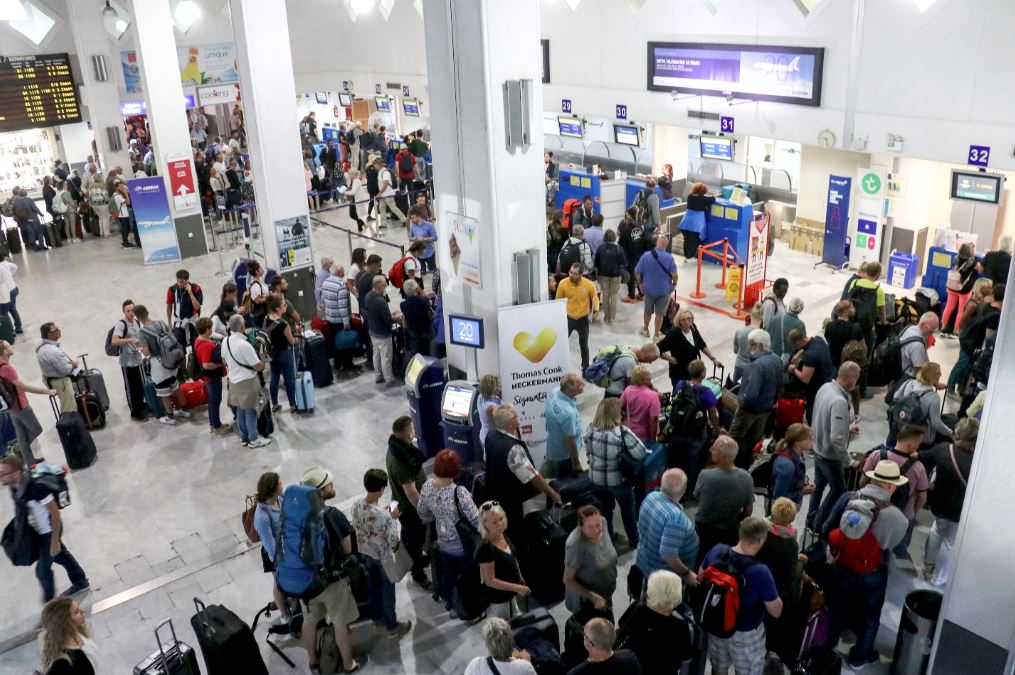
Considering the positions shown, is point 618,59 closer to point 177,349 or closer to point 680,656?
point 177,349

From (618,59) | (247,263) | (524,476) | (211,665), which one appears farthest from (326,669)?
(618,59)

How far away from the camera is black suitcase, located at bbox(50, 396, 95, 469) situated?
848 centimetres

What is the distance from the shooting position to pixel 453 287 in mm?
8828

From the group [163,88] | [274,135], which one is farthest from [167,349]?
Answer: [163,88]

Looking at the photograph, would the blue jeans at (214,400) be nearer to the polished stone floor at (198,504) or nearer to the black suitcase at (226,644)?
the polished stone floor at (198,504)

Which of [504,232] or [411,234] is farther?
[411,234]

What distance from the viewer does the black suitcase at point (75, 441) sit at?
8484mm

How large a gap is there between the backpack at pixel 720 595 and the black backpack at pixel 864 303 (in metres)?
4.95

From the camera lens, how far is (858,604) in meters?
5.51

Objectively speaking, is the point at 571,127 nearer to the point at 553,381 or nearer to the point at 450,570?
the point at 553,381

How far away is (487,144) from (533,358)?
80.3 inches

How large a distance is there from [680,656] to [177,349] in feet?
22.1

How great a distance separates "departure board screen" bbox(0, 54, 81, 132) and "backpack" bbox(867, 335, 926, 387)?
19997 mm

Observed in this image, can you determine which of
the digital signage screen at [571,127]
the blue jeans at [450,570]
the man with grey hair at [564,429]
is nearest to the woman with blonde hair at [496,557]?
the blue jeans at [450,570]
